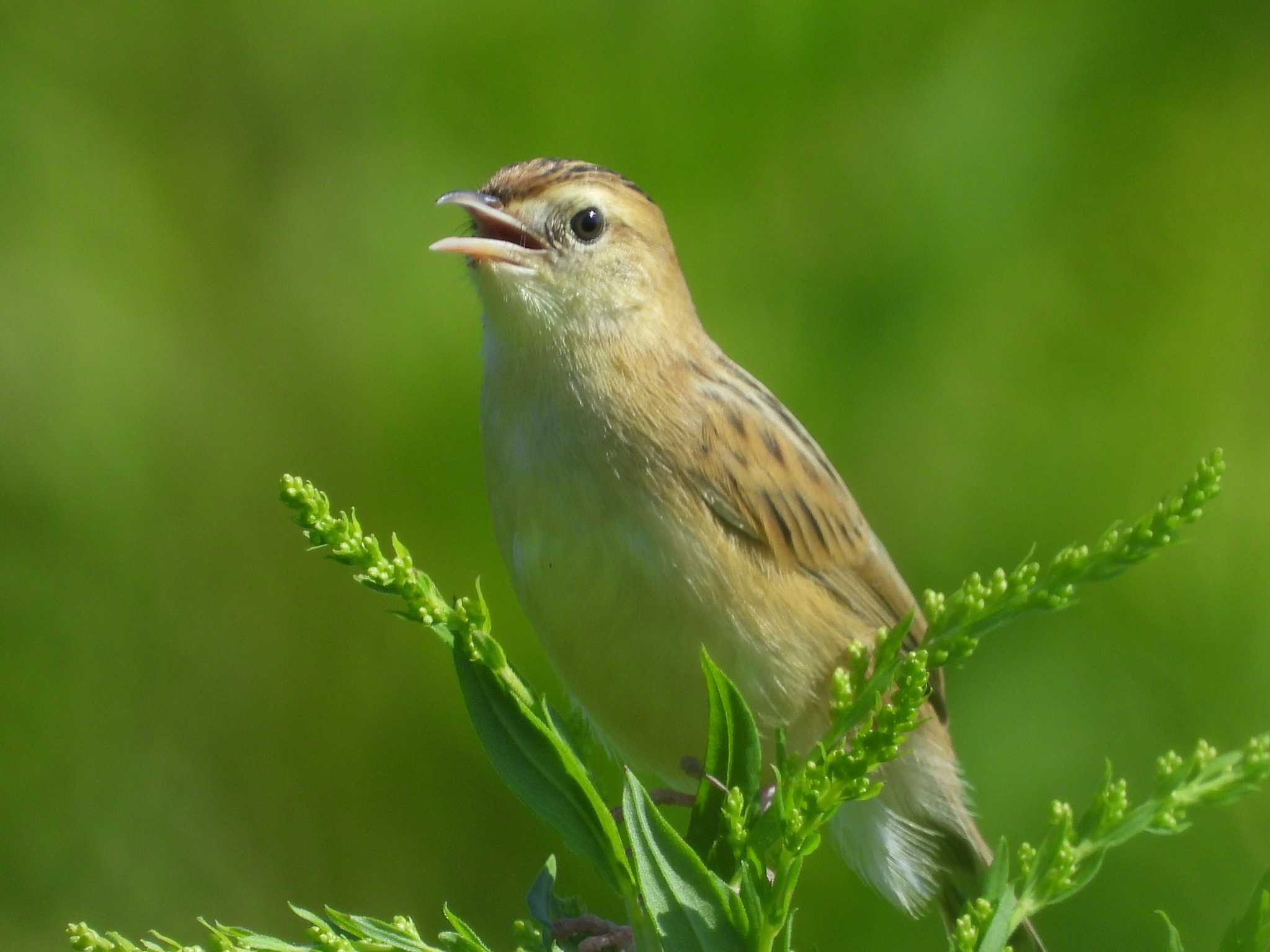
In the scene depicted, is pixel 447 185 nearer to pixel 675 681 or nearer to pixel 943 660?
pixel 675 681

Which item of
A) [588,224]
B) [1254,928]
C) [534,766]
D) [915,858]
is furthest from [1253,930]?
[588,224]

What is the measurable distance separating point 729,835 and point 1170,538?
457mm

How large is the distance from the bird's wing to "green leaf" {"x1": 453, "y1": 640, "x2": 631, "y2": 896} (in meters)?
0.87

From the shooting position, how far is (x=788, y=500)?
233 centimetres

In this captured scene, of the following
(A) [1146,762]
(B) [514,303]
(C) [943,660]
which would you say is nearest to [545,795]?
(C) [943,660]

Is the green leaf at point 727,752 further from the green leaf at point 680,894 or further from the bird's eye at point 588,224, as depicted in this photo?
the bird's eye at point 588,224

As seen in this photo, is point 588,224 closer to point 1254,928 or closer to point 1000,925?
point 1000,925

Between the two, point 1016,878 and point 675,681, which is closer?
point 1016,878

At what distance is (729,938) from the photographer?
1265 mm

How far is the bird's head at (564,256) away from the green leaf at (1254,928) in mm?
1392

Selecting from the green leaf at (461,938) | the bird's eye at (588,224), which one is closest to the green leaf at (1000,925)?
the green leaf at (461,938)

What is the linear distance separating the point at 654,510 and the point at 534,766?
0.80m

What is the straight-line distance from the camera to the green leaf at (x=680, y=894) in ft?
4.10

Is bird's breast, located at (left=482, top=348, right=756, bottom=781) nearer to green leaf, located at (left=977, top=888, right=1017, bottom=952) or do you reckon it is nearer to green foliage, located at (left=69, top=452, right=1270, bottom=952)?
green foliage, located at (left=69, top=452, right=1270, bottom=952)
